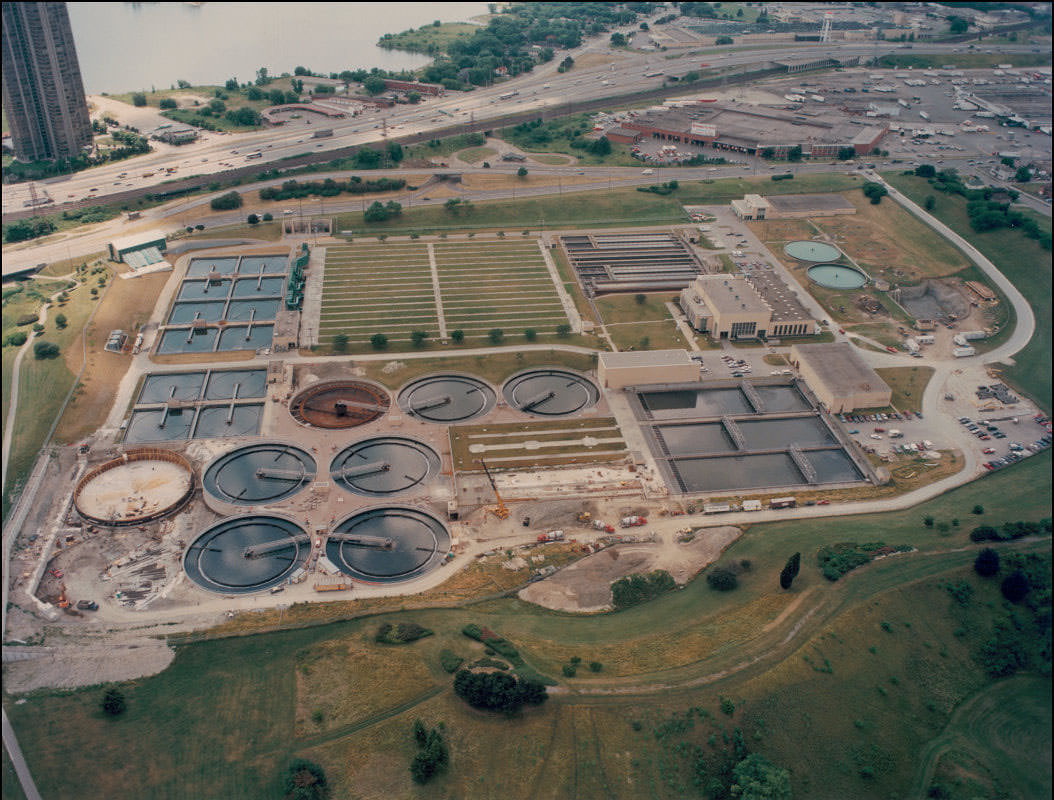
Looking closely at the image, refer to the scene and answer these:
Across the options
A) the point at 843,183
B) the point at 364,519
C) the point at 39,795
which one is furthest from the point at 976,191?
the point at 39,795

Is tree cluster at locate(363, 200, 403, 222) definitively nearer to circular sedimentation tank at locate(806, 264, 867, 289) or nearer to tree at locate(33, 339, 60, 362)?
tree at locate(33, 339, 60, 362)

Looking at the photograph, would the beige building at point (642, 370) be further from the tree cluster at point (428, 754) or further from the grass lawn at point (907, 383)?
the tree cluster at point (428, 754)

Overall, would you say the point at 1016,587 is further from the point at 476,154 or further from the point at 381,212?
the point at 476,154

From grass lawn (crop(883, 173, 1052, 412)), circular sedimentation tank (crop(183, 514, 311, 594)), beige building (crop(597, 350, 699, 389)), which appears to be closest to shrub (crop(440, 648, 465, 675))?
circular sedimentation tank (crop(183, 514, 311, 594))

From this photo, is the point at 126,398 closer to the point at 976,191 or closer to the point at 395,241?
the point at 395,241

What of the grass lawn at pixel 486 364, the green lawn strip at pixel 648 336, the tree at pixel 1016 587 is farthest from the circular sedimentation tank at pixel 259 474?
the tree at pixel 1016 587

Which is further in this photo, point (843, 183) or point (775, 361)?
point (843, 183)

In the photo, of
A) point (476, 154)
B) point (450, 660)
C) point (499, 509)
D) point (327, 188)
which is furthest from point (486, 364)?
point (476, 154)
